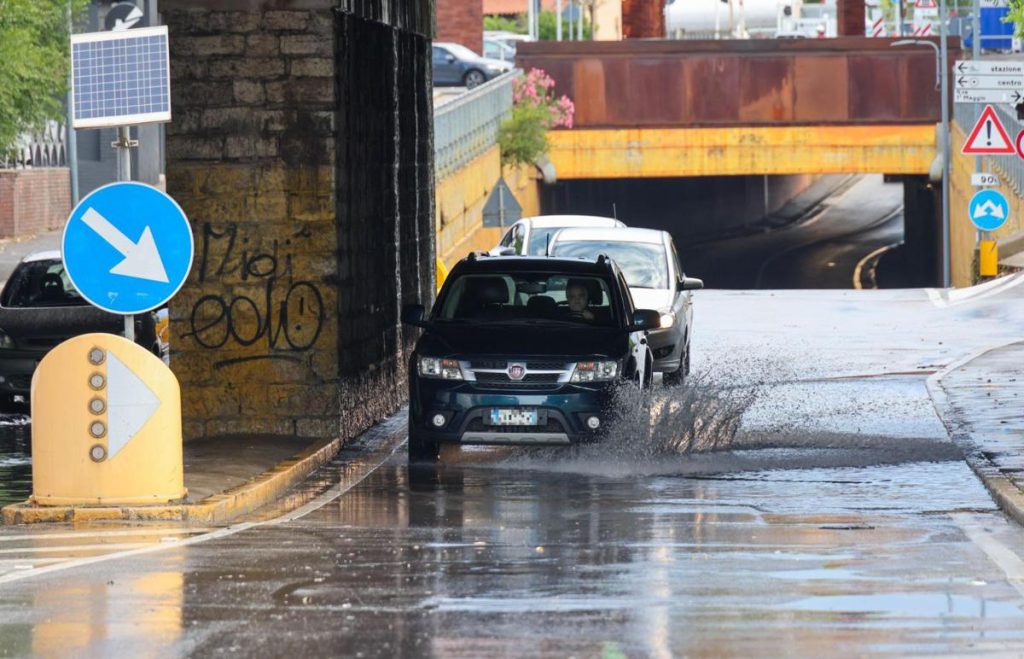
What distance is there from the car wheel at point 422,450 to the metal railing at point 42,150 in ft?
95.7

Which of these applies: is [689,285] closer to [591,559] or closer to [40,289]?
[40,289]

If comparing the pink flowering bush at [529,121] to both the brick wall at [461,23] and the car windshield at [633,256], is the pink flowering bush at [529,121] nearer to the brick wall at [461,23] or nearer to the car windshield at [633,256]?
the brick wall at [461,23]

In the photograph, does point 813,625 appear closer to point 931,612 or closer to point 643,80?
point 931,612

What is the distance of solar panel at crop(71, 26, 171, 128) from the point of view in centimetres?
1378

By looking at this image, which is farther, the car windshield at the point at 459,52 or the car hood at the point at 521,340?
the car windshield at the point at 459,52

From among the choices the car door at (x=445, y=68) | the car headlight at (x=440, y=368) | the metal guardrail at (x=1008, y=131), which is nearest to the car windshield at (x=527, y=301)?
the car headlight at (x=440, y=368)

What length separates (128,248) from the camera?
13359 millimetres

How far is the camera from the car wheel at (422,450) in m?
16.7

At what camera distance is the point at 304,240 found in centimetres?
1783

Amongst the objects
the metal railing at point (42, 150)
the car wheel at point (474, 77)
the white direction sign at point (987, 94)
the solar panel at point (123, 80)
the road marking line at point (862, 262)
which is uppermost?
the car wheel at point (474, 77)

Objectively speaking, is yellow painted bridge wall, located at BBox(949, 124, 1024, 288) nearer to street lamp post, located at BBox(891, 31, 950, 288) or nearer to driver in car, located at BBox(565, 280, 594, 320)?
street lamp post, located at BBox(891, 31, 950, 288)

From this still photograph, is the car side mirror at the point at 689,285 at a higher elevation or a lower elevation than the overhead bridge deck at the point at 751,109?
lower

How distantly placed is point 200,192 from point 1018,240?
3248 centimetres

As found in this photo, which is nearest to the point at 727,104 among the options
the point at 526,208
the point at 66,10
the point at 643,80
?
the point at 643,80
